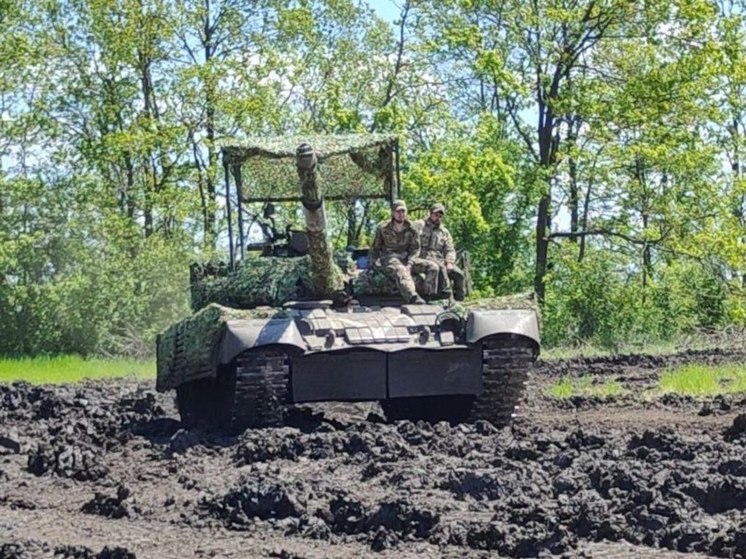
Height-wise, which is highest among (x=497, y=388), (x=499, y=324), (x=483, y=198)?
(x=483, y=198)

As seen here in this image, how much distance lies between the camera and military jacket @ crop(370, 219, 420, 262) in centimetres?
1582

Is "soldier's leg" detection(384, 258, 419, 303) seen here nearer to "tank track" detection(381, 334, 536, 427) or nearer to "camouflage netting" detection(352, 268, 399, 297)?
"camouflage netting" detection(352, 268, 399, 297)

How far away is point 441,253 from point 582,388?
18.2 feet

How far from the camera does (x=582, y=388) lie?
21.2 meters

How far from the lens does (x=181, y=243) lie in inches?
1564

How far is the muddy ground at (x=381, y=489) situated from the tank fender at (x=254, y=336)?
2.32 ft

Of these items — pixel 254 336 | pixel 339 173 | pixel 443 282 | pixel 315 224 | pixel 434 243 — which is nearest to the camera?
pixel 315 224

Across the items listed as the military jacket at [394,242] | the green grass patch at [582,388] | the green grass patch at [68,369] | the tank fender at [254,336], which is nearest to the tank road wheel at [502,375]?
the military jacket at [394,242]

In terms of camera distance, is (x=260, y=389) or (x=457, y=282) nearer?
(x=260, y=389)

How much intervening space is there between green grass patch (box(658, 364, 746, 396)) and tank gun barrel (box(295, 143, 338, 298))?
5.61m

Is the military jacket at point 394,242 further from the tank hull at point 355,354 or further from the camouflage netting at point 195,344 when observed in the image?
the camouflage netting at point 195,344

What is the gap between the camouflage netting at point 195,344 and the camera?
14.5 m

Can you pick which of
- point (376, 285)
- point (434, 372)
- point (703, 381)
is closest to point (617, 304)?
point (703, 381)

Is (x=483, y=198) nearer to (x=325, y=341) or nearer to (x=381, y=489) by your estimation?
(x=325, y=341)
